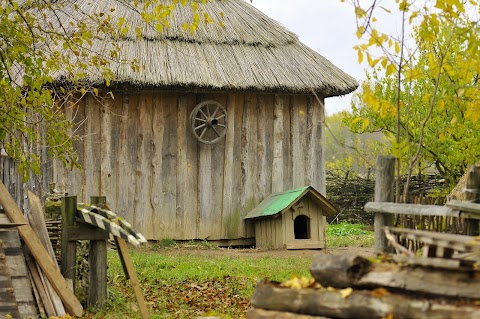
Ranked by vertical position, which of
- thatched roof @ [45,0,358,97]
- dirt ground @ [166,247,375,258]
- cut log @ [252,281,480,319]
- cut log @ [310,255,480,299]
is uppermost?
thatched roof @ [45,0,358,97]

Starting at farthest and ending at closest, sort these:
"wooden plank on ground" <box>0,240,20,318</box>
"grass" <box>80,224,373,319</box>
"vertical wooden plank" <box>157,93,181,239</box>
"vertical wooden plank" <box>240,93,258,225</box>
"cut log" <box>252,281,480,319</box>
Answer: "vertical wooden plank" <box>240,93,258,225</box>, "vertical wooden plank" <box>157,93,181,239</box>, "grass" <box>80,224,373,319</box>, "wooden plank on ground" <box>0,240,20,318</box>, "cut log" <box>252,281,480,319</box>

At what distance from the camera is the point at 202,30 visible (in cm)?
1595

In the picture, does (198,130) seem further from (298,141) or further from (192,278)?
(192,278)

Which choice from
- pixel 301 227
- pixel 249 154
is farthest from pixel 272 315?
pixel 301 227

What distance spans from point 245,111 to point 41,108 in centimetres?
647

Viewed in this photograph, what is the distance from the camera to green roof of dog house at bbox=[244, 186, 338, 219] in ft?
46.8

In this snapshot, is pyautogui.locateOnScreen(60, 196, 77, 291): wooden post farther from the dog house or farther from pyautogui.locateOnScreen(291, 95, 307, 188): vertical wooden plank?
pyautogui.locateOnScreen(291, 95, 307, 188): vertical wooden plank

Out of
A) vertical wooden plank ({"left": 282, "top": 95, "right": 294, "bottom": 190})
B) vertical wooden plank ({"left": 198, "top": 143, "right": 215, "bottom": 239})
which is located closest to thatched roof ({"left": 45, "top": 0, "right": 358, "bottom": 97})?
vertical wooden plank ({"left": 282, "top": 95, "right": 294, "bottom": 190})

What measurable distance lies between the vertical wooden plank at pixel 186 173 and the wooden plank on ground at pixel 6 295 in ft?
23.1

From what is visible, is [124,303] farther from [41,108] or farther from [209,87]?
[209,87]

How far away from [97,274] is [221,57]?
7.39m

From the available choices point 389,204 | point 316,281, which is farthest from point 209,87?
point 316,281

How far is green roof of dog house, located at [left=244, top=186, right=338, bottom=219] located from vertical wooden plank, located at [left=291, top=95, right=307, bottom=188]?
0.71 m

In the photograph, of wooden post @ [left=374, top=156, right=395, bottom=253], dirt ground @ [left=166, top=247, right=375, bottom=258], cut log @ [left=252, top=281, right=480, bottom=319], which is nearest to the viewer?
cut log @ [left=252, top=281, right=480, bottom=319]
